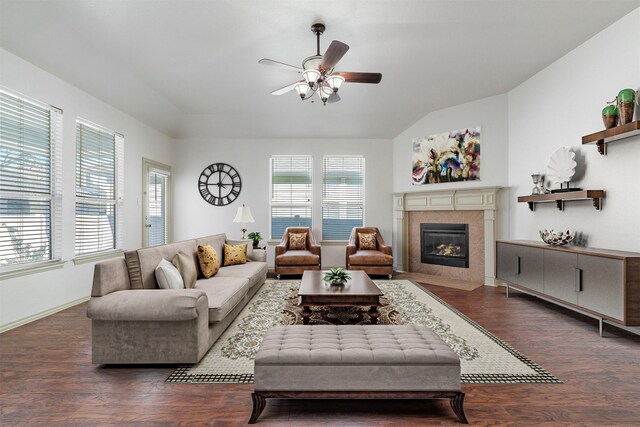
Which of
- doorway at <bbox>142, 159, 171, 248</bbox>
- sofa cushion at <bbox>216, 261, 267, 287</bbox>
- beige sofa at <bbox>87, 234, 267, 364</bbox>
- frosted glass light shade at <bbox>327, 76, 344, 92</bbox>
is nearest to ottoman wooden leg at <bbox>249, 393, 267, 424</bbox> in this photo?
beige sofa at <bbox>87, 234, 267, 364</bbox>

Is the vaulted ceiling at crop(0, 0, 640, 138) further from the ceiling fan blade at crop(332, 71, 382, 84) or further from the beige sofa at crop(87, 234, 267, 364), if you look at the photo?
the beige sofa at crop(87, 234, 267, 364)

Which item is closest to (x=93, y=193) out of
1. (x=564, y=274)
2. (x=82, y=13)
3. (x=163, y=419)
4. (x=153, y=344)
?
(x=82, y=13)

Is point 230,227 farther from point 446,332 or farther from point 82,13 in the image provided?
point 446,332

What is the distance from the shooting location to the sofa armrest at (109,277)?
2432 mm

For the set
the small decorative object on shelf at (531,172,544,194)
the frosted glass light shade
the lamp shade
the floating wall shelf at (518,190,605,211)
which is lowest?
the lamp shade

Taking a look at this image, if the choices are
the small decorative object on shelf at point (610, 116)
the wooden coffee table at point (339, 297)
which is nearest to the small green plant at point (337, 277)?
the wooden coffee table at point (339, 297)

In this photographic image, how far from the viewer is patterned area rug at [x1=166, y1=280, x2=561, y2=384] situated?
228 cm

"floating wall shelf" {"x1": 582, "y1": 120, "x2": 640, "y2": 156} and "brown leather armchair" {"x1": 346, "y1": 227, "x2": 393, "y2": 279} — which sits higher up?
"floating wall shelf" {"x1": 582, "y1": 120, "x2": 640, "y2": 156}

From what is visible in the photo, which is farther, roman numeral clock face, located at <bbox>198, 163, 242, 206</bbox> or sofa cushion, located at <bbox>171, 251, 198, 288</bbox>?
roman numeral clock face, located at <bbox>198, 163, 242, 206</bbox>

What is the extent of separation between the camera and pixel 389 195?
6.81 meters

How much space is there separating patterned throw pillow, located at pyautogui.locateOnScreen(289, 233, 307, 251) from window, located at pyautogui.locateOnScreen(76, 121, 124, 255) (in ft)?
9.64

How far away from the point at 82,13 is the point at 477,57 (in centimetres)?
438

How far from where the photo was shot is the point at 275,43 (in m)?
3.53

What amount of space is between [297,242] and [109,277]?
3.96m
